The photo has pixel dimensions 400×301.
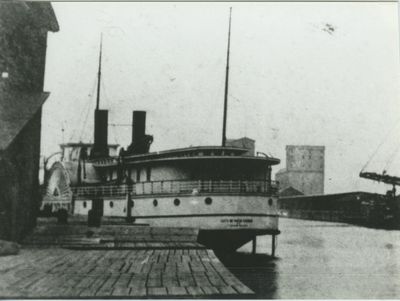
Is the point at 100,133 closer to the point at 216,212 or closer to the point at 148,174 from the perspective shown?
the point at 148,174

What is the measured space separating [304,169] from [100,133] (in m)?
60.1

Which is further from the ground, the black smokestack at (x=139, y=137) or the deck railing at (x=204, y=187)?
the black smokestack at (x=139, y=137)

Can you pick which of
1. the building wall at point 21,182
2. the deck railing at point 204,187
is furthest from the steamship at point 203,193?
the building wall at point 21,182

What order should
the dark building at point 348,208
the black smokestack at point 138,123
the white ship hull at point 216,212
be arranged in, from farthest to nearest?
the dark building at point 348,208 → the black smokestack at point 138,123 → the white ship hull at point 216,212

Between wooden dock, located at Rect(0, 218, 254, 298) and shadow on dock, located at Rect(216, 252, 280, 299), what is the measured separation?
2.51 metres

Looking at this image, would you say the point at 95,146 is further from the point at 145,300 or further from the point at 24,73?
the point at 145,300

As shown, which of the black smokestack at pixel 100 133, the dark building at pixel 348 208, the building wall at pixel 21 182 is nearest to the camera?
the building wall at pixel 21 182

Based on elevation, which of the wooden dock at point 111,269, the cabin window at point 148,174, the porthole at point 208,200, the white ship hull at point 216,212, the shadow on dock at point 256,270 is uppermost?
the cabin window at point 148,174

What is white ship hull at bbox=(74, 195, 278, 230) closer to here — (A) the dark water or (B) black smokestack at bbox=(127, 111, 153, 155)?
(A) the dark water

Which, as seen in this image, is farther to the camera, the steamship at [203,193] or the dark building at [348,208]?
the dark building at [348,208]

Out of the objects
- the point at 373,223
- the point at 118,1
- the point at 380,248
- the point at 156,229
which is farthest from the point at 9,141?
the point at 373,223

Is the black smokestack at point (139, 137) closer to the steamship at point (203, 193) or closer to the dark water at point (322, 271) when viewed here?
the steamship at point (203, 193)

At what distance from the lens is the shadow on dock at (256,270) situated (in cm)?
1504

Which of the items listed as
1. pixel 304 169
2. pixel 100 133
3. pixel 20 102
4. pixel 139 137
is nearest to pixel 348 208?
pixel 304 169
